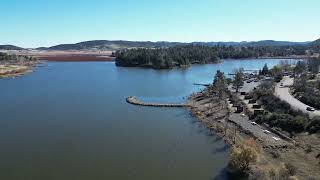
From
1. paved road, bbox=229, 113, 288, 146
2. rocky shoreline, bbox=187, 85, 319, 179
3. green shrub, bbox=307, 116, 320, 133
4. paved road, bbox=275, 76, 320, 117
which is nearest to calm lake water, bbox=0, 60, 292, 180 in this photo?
rocky shoreline, bbox=187, 85, 319, 179

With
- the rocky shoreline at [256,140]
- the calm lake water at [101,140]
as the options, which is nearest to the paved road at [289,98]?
the rocky shoreline at [256,140]

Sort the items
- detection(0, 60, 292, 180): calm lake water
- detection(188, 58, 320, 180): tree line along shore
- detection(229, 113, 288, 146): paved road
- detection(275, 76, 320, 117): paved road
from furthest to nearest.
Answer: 1. detection(275, 76, 320, 117): paved road
2. detection(229, 113, 288, 146): paved road
3. detection(0, 60, 292, 180): calm lake water
4. detection(188, 58, 320, 180): tree line along shore

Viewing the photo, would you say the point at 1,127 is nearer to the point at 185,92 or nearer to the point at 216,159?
the point at 216,159

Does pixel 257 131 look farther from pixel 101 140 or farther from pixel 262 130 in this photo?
pixel 101 140

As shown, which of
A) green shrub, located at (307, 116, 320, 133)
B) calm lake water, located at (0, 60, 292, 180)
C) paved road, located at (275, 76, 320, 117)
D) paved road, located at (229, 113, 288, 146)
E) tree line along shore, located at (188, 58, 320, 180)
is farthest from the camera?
paved road, located at (275, 76, 320, 117)

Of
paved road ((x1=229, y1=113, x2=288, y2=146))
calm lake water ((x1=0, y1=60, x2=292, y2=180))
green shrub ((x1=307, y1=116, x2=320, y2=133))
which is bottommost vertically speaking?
calm lake water ((x1=0, y1=60, x2=292, y2=180))

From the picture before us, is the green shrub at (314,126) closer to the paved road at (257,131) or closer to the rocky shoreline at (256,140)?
the rocky shoreline at (256,140)

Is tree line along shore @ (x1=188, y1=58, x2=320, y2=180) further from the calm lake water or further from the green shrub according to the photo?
the calm lake water

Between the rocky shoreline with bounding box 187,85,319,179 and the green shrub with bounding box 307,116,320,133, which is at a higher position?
the green shrub with bounding box 307,116,320,133
